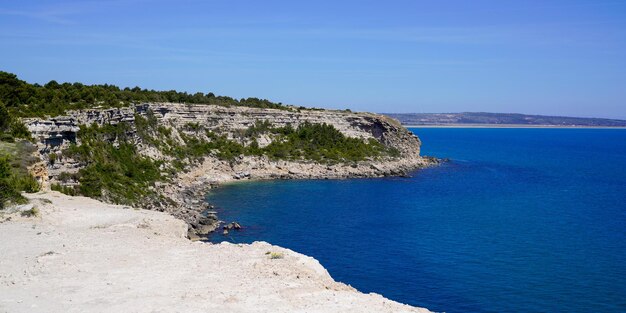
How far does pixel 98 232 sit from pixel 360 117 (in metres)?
77.1

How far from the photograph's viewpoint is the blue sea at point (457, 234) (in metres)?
32.0

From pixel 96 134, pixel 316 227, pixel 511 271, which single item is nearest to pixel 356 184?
pixel 316 227

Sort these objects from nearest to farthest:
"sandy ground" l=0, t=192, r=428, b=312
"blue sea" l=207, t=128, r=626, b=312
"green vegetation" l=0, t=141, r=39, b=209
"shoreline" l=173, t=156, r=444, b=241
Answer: "sandy ground" l=0, t=192, r=428, b=312 → "blue sea" l=207, t=128, r=626, b=312 → "green vegetation" l=0, t=141, r=39, b=209 → "shoreline" l=173, t=156, r=444, b=241

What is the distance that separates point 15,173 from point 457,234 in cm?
3363

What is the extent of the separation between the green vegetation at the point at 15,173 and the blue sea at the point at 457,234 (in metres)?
14.0

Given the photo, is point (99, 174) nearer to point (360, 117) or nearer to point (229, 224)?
point (229, 224)

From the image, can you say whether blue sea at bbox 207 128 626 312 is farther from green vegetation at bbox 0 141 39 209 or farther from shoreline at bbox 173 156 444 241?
green vegetation at bbox 0 141 39 209

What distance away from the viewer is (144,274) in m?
24.7

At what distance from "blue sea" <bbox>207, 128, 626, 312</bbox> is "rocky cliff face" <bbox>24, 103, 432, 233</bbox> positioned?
3.96 m

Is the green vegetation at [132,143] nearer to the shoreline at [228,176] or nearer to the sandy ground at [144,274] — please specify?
the shoreline at [228,176]

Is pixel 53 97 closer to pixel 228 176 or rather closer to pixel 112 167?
pixel 112 167

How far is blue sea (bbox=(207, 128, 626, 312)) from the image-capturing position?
105 ft

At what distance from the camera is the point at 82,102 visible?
59500 millimetres

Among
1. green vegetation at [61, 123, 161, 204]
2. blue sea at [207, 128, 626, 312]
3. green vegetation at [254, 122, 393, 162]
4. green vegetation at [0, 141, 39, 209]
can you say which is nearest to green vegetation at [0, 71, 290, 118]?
green vegetation at [61, 123, 161, 204]
